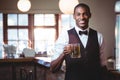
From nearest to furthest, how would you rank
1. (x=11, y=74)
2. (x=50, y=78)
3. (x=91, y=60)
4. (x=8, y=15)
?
(x=91, y=60), (x=50, y=78), (x=11, y=74), (x=8, y=15)

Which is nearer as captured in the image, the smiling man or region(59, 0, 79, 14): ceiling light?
the smiling man

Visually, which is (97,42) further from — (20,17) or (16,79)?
(20,17)

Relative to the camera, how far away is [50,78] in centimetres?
439

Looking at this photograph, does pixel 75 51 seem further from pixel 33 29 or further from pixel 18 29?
pixel 18 29

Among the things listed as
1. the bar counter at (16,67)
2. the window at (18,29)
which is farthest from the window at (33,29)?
the bar counter at (16,67)

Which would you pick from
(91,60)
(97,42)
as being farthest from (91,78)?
(97,42)

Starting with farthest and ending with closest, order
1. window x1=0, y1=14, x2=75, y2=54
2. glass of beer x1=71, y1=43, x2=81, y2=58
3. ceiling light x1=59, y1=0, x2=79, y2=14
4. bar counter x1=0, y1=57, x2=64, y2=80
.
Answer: window x1=0, y1=14, x2=75, y2=54 → ceiling light x1=59, y1=0, x2=79, y2=14 → bar counter x1=0, y1=57, x2=64, y2=80 → glass of beer x1=71, y1=43, x2=81, y2=58

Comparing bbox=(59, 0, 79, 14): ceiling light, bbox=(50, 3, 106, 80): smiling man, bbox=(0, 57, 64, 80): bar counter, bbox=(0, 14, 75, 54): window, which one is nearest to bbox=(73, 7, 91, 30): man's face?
bbox=(50, 3, 106, 80): smiling man

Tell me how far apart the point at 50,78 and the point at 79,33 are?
2.47 meters

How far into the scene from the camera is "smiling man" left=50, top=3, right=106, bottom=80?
6.30ft

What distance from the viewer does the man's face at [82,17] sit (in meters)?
1.95

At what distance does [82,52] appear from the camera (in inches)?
76.9

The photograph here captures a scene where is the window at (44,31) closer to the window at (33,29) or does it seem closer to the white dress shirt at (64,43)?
the window at (33,29)

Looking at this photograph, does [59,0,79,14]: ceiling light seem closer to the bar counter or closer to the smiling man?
the bar counter
